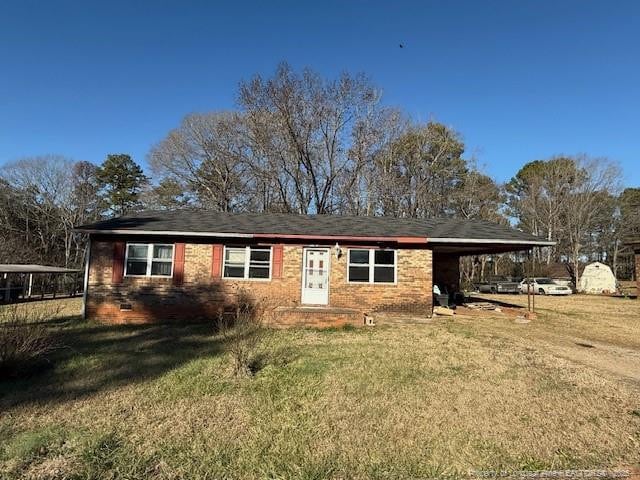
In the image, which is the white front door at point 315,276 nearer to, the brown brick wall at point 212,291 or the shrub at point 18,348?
the brown brick wall at point 212,291

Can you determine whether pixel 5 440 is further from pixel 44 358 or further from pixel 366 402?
pixel 366 402

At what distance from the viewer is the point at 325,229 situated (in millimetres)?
14406

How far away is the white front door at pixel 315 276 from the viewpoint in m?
13.8

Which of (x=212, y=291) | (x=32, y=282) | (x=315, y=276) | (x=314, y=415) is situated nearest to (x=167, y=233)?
(x=212, y=291)

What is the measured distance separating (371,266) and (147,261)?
24.1ft

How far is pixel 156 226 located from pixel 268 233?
152 inches

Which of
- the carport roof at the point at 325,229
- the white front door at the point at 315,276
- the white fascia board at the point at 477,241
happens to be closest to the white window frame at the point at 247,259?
the carport roof at the point at 325,229

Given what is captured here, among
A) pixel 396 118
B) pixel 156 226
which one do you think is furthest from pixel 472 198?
pixel 156 226

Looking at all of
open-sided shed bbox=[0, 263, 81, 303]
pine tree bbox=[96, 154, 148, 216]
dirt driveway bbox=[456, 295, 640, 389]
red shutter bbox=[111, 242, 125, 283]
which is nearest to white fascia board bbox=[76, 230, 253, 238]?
red shutter bbox=[111, 242, 125, 283]

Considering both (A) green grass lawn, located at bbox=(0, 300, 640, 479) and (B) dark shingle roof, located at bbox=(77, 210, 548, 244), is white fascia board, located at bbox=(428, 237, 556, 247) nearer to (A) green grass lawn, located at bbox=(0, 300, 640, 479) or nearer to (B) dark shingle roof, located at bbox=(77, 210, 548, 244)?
(B) dark shingle roof, located at bbox=(77, 210, 548, 244)

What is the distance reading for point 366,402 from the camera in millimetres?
5582

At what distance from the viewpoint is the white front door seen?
45.1 ft

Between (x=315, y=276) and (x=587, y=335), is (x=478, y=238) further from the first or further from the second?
(x=315, y=276)

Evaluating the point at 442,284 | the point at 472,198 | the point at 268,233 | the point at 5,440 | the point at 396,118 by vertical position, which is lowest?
the point at 5,440
